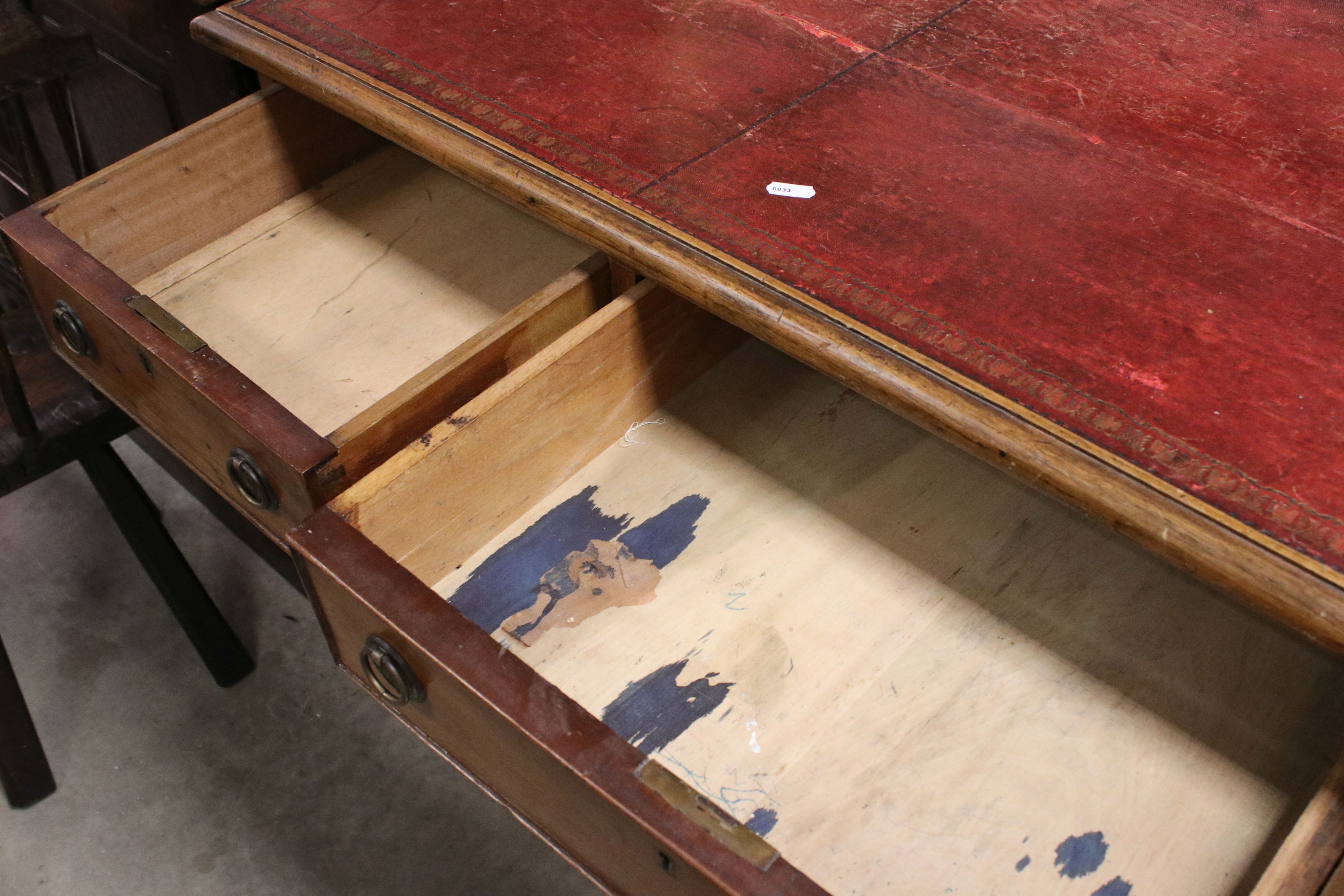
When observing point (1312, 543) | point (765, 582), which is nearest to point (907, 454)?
point (765, 582)

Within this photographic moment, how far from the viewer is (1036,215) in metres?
1.05

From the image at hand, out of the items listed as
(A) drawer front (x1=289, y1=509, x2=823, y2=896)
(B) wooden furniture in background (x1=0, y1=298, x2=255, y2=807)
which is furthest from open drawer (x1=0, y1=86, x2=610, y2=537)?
(B) wooden furniture in background (x1=0, y1=298, x2=255, y2=807)

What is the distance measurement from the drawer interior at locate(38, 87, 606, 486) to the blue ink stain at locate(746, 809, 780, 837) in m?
Result: 0.47

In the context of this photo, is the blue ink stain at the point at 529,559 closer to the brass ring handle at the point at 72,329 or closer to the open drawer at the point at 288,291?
the open drawer at the point at 288,291

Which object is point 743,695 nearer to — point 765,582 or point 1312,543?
point 765,582

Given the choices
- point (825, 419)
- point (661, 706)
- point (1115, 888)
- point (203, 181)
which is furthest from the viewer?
point (203, 181)

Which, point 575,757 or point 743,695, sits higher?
point 575,757

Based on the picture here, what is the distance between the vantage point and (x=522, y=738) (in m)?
0.83

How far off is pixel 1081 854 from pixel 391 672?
0.54 meters

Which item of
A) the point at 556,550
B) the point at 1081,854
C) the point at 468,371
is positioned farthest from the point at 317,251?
the point at 1081,854

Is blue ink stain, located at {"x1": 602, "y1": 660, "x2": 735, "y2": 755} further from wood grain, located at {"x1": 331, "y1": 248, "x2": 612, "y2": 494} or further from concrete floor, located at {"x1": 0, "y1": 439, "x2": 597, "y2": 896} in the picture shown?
concrete floor, located at {"x1": 0, "y1": 439, "x2": 597, "y2": 896}

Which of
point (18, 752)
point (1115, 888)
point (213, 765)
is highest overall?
point (1115, 888)

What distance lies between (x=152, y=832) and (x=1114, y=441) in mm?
1560

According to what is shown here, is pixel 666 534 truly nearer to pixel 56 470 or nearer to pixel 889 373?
Result: pixel 889 373
